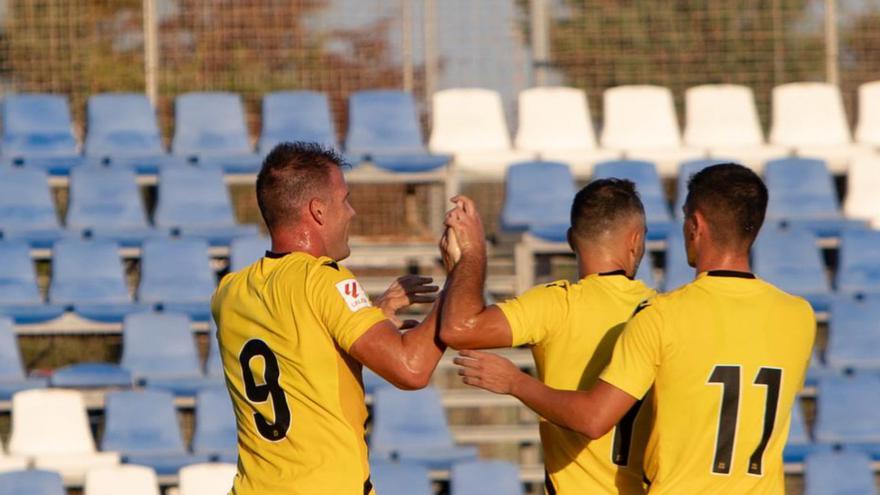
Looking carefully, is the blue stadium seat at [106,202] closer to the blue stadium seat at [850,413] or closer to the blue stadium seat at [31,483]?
the blue stadium seat at [31,483]

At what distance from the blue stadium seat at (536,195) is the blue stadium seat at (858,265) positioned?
2024mm

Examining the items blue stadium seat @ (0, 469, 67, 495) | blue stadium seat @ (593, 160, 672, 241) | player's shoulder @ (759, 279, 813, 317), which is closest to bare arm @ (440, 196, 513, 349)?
player's shoulder @ (759, 279, 813, 317)

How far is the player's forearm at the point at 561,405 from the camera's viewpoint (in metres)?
4.34

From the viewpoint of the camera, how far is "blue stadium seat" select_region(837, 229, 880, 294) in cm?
1099

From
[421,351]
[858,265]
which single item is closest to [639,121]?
[858,265]

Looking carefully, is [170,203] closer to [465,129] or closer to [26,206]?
[26,206]

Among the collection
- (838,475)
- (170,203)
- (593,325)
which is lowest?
(838,475)

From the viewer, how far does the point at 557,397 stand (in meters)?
4.43

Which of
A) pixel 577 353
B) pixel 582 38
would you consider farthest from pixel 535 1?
pixel 577 353

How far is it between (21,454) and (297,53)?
16.8 ft

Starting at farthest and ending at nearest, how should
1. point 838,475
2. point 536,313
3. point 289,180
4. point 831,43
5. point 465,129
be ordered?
point 831,43, point 465,129, point 838,475, point 536,313, point 289,180

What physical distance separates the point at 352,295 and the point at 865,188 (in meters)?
8.42

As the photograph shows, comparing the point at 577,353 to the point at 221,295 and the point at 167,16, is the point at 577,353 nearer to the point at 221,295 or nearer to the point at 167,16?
the point at 221,295

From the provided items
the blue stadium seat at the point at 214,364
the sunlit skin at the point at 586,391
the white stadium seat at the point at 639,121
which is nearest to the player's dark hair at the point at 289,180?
the sunlit skin at the point at 586,391
